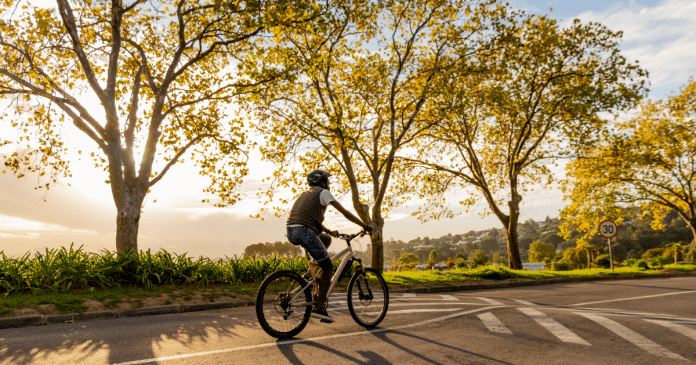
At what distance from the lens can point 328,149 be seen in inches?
632

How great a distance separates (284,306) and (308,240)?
2.89 feet

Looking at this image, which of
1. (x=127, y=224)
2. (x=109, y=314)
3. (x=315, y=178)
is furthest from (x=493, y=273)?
(x=109, y=314)

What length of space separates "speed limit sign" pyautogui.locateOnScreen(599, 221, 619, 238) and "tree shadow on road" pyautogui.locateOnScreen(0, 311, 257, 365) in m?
18.6

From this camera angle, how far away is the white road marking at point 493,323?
18.4 ft

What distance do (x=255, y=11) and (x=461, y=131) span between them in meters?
11.8

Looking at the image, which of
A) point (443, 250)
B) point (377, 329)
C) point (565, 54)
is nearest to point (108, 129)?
point (377, 329)

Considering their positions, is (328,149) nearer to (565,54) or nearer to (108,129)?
(108,129)

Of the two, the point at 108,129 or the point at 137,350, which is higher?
the point at 108,129

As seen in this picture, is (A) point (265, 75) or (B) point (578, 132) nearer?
(A) point (265, 75)

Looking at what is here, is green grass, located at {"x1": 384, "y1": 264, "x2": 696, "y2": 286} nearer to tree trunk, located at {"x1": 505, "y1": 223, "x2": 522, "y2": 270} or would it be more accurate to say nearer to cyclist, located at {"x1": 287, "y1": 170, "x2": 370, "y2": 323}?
tree trunk, located at {"x1": 505, "y1": 223, "x2": 522, "y2": 270}

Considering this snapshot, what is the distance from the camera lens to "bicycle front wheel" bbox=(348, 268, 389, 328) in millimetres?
5801

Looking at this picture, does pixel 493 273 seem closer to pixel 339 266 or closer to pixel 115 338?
pixel 339 266

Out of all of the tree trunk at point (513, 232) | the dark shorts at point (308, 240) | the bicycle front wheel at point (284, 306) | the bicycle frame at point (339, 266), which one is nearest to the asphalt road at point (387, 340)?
the bicycle front wheel at point (284, 306)

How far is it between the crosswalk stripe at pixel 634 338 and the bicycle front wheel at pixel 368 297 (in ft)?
10.0
